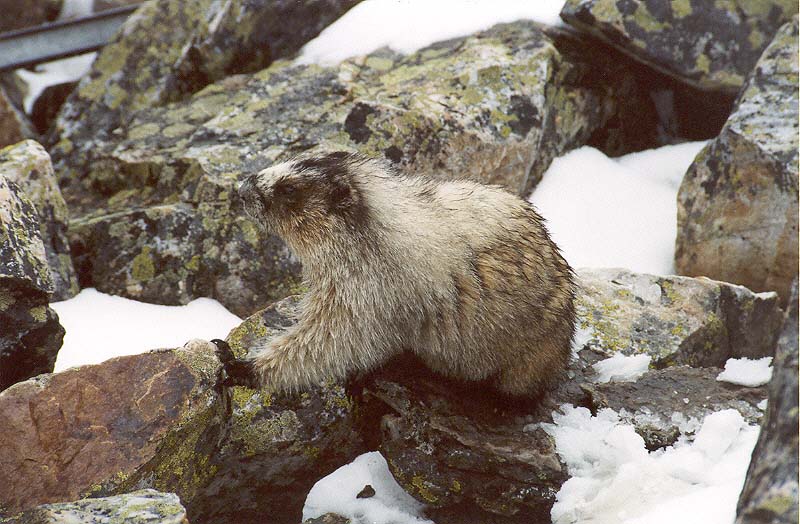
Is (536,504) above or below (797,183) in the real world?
below

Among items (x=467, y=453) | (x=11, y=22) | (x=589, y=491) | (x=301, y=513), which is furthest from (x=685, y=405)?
(x=11, y=22)

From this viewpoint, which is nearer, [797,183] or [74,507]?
[74,507]

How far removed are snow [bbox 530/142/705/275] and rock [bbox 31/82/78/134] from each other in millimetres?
6527

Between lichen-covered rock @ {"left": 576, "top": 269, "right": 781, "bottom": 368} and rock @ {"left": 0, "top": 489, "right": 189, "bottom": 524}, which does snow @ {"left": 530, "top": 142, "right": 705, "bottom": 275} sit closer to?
lichen-covered rock @ {"left": 576, "top": 269, "right": 781, "bottom": 368}

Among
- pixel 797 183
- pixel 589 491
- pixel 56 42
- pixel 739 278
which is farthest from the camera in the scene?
pixel 56 42

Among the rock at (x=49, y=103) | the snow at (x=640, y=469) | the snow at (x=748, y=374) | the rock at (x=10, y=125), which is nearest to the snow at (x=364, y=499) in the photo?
the snow at (x=640, y=469)

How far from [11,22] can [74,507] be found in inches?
378

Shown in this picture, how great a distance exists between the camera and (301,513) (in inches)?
180

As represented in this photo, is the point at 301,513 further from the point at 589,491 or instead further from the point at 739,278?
the point at 739,278

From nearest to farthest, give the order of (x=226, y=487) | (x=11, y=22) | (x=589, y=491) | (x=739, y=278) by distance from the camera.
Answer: (x=589, y=491) → (x=226, y=487) → (x=739, y=278) → (x=11, y=22)

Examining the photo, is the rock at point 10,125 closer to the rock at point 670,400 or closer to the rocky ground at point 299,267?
the rocky ground at point 299,267

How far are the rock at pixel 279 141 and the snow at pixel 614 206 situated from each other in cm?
25

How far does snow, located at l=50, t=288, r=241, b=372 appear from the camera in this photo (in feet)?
17.1

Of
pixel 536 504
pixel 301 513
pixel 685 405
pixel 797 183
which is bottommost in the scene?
pixel 301 513
